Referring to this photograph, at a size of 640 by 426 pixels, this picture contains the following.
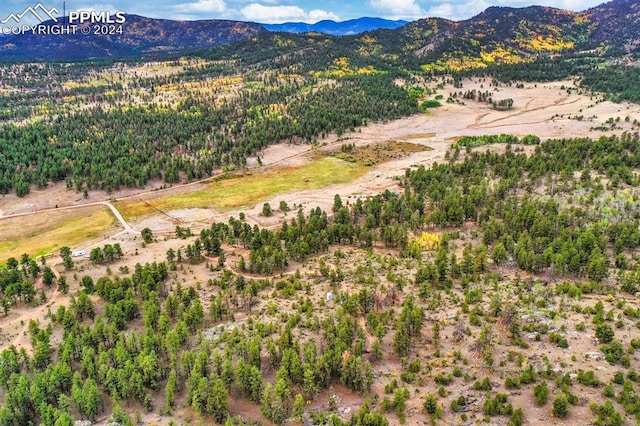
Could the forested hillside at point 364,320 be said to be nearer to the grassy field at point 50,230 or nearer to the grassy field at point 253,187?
the grassy field at point 50,230

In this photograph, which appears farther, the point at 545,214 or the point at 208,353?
the point at 545,214

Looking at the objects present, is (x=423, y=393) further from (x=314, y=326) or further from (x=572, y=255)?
(x=572, y=255)

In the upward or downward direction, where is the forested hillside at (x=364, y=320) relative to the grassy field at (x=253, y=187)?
downward

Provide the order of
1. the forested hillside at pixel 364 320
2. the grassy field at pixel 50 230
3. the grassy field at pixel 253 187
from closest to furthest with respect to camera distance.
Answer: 1. the forested hillside at pixel 364 320
2. the grassy field at pixel 50 230
3. the grassy field at pixel 253 187

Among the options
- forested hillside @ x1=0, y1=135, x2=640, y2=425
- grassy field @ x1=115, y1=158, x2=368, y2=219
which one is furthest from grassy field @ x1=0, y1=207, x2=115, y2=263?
forested hillside @ x1=0, y1=135, x2=640, y2=425

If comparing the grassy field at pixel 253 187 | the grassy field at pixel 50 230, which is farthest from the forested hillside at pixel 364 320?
the grassy field at pixel 253 187

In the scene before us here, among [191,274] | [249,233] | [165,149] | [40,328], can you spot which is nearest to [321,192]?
[249,233]
